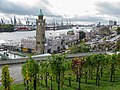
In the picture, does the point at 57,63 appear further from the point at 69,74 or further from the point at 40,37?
the point at 40,37

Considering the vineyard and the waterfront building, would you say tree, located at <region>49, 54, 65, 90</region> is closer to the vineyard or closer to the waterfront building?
the vineyard

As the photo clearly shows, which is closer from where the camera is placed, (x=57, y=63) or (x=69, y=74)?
(x=57, y=63)

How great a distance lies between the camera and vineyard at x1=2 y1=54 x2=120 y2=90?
31469mm

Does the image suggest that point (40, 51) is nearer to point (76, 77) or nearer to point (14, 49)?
point (14, 49)

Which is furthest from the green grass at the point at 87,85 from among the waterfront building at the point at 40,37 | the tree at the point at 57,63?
the waterfront building at the point at 40,37

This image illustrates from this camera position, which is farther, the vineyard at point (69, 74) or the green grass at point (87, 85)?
the green grass at point (87, 85)

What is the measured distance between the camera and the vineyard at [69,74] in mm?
31469

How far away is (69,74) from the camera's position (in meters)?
41.2

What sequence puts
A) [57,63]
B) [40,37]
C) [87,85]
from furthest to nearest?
1. [40,37]
2. [87,85]
3. [57,63]

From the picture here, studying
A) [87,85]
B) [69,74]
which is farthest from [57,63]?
[69,74]

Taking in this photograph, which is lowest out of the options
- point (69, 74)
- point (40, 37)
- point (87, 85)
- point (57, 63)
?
point (87, 85)

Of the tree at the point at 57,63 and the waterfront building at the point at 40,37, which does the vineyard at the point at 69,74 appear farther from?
the waterfront building at the point at 40,37

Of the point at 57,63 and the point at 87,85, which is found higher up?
the point at 57,63

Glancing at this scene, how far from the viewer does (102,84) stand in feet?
123
